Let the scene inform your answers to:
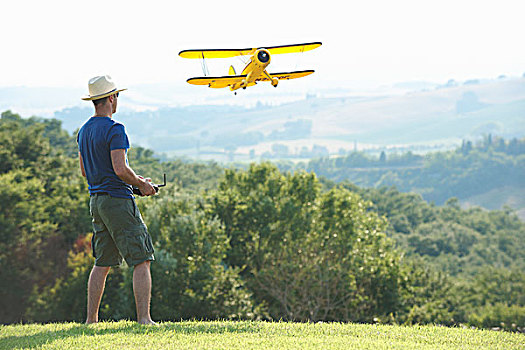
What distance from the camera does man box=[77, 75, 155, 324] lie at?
6.15 m

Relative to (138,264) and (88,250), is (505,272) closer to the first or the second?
(88,250)

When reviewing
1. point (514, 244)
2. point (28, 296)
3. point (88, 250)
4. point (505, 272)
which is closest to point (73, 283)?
point (88, 250)

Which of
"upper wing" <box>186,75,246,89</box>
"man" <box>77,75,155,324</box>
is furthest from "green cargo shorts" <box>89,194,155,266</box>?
"upper wing" <box>186,75,246,89</box>

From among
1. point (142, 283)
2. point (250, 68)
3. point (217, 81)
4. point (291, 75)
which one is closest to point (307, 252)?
point (291, 75)

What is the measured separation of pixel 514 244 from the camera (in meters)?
96.6

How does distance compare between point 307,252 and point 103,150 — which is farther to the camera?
point 307,252

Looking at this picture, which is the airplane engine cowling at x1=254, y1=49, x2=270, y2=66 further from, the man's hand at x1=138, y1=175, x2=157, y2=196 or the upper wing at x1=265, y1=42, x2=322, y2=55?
the man's hand at x1=138, y1=175, x2=157, y2=196

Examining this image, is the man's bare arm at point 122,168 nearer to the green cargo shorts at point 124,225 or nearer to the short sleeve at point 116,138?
the short sleeve at point 116,138

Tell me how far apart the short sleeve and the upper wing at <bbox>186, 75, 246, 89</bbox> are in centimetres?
221

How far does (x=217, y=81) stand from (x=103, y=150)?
2.60 metres

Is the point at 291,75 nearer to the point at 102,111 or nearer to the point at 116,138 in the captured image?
the point at 102,111

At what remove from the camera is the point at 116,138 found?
20.1 feet

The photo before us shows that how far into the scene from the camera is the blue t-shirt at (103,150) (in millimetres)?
6152

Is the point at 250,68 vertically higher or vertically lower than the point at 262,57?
lower
